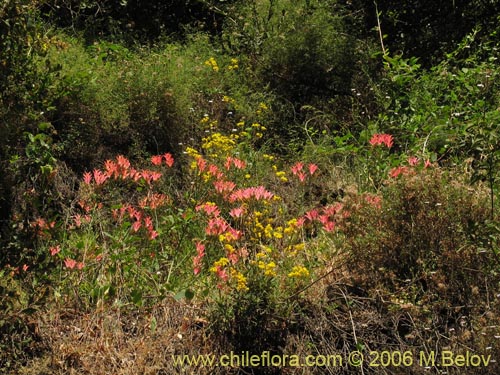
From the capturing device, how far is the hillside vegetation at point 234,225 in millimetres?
3643

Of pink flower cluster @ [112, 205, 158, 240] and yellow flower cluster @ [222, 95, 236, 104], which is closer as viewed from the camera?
pink flower cluster @ [112, 205, 158, 240]

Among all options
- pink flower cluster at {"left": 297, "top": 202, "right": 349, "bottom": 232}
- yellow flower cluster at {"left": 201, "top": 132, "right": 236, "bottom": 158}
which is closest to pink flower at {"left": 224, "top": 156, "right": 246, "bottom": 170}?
yellow flower cluster at {"left": 201, "top": 132, "right": 236, "bottom": 158}

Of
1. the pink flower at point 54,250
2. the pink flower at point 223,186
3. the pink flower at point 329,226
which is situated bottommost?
the pink flower at point 54,250

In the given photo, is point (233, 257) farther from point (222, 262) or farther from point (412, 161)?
point (412, 161)

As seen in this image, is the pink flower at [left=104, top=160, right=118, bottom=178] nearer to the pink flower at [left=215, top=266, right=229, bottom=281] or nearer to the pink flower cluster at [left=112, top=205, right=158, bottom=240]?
the pink flower cluster at [left=112, top=205, right=158, bottom=240]

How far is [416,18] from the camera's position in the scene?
702cm

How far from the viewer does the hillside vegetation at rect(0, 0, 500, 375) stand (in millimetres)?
3643

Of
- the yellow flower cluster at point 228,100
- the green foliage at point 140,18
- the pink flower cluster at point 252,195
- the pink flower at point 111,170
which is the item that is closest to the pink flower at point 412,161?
the pink flower cluster at point 252,195

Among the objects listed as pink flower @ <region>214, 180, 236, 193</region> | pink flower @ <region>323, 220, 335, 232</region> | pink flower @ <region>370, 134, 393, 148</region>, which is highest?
pink flower @ <region>370, 134, 393, 148</region>

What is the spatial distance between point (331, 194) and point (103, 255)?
5.74 ft

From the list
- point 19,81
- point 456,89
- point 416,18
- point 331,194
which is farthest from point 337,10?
point 19,81

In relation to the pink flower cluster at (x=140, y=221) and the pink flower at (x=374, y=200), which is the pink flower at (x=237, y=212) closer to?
the pink flower cluster at (x=140, y=221)

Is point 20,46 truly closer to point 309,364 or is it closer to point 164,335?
point 164,335

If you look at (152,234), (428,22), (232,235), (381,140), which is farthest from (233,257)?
(428,22)
